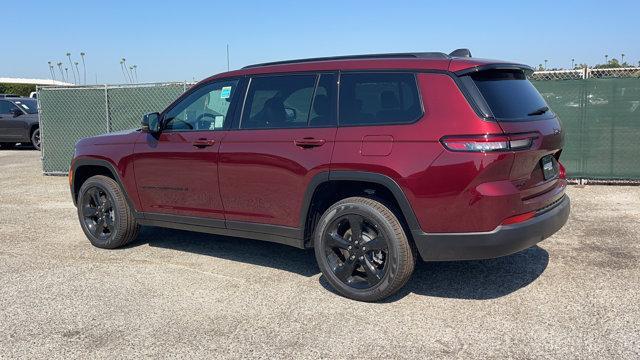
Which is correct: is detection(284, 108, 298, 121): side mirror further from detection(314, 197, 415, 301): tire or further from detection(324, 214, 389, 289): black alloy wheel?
detection(324, 214, 389, 289): black alloy wheel

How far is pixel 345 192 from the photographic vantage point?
4.61m

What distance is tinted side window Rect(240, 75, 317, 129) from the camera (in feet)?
15.5

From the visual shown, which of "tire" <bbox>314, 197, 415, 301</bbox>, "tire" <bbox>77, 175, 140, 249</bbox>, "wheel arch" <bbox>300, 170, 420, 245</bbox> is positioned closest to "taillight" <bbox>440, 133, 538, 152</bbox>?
"wheel arch" <bbox>300, 170, 420, 245</bbox>

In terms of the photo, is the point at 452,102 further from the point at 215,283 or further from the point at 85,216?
the point at 85,216

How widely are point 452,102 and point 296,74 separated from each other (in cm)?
147

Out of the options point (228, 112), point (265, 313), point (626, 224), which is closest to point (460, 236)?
point (265, 313)

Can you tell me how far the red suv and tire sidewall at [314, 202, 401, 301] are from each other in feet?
0.03

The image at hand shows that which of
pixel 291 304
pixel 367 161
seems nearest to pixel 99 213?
pixel 291 304

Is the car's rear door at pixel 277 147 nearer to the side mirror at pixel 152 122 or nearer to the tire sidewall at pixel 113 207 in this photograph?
the side mirror at pixel 152 122

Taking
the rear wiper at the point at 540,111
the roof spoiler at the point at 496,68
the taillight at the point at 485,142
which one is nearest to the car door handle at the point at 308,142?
the taillight at the point at 485,142

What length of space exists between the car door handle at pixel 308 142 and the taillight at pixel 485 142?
99 cm

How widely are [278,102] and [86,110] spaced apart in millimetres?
7781

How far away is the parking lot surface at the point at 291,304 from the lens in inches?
143

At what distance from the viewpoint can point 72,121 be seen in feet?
37.7
